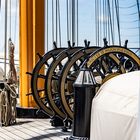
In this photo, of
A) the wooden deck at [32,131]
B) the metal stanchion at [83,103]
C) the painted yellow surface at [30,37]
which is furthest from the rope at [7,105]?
the metal stanchion at [83,103]

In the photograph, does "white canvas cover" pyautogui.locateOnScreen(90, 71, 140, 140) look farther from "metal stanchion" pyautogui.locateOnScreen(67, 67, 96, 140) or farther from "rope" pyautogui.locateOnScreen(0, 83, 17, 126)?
"rope" pyautogui.locateOnScreen(0, 83, 17, 126)

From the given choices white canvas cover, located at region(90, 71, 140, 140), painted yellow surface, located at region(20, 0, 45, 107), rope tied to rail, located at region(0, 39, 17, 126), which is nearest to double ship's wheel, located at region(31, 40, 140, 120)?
rope tied to rail, located at region(0, 39, 17, 126)

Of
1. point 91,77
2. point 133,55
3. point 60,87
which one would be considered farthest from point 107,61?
point 91,77

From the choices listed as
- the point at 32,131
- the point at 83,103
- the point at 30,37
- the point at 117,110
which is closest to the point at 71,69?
the point at 32,131

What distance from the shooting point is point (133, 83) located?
338cm

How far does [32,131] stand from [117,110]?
2774 millimetres

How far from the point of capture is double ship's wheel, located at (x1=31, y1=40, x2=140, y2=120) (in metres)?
5.50

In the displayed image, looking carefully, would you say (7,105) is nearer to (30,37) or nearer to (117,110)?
(30,37)

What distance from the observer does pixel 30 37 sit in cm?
743

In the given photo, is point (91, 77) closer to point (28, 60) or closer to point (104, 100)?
point (104, 100)

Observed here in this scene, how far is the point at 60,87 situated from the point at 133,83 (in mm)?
2439

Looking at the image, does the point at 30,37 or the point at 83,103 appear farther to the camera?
the point at 30,37

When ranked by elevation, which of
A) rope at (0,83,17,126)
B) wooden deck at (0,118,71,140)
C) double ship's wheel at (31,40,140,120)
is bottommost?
wooden deck at (0,118,71,140)

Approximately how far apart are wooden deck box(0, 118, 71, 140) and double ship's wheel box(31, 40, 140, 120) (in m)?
0.24
